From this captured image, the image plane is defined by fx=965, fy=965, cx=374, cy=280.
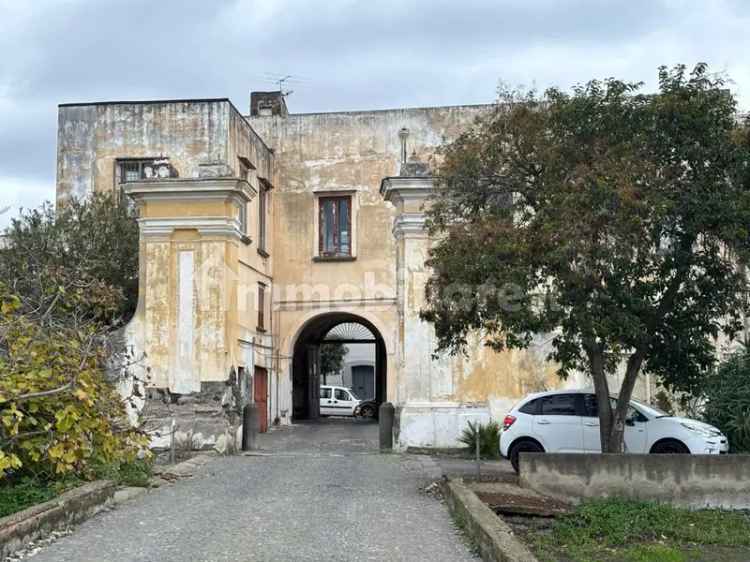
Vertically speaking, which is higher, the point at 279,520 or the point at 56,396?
the point at 56,396

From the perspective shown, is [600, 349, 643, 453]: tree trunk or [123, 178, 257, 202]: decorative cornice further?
[123, 178, 257, 202]: decorative cornice

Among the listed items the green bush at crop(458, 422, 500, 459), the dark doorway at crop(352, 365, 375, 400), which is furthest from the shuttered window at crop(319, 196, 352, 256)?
the dark doorway at crop(352, 365, 375, 400)

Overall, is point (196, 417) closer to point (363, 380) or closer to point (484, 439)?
point (484, 439)

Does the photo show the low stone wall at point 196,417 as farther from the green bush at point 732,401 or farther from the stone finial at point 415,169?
the green bush at point 732,401

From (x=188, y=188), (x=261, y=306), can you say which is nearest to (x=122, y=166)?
(x=261, y=306)

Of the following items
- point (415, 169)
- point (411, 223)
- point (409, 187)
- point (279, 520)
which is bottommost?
point (279, 520)

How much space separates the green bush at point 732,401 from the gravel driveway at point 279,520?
5.21 meters

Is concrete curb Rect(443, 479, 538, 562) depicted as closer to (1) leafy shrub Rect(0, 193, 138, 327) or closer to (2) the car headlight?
(2) the car headlight

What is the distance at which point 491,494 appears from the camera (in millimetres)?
12586

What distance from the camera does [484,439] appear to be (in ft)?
63.4

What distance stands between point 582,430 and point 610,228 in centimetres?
491

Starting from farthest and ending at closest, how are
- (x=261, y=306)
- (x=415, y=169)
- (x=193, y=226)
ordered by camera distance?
(x=261, y=306)
(x=193, y=226)
(x=415, y=169)

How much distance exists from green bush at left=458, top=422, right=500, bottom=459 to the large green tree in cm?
549

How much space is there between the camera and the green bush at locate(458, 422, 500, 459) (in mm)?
19188
